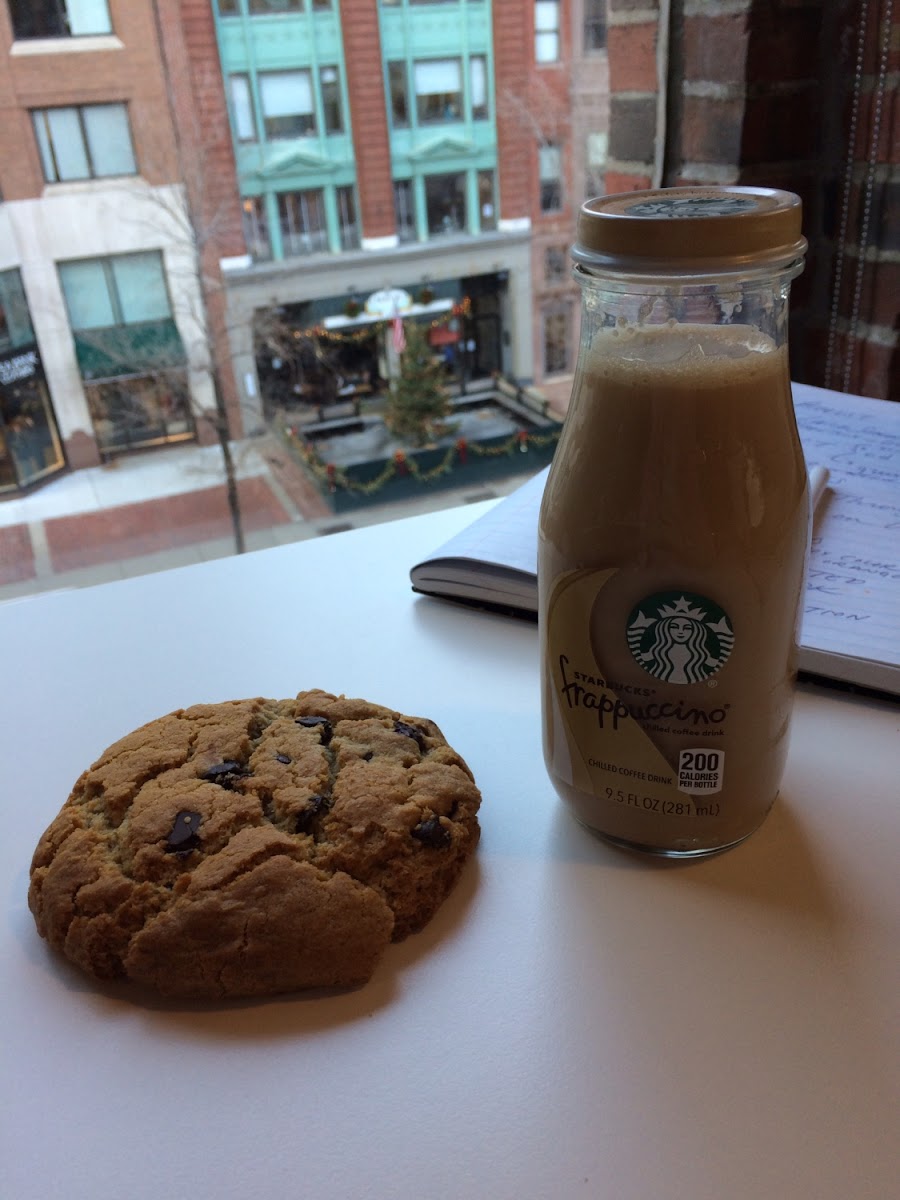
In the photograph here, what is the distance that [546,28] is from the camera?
1.29 metres

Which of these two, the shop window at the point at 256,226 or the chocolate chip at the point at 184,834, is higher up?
the shop window at the point at 256,226

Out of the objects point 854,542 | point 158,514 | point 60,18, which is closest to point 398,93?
point 60,18

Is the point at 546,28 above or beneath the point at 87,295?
above

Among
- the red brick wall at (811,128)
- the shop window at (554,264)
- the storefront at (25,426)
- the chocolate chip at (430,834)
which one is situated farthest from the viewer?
the shop window at (554,264)

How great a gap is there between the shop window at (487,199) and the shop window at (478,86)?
71 millimetres

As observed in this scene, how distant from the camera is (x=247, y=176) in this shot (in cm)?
129

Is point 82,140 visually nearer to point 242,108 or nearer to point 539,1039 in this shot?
point 242,108

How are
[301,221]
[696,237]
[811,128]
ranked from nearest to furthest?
1. [696,237]
2. [811,128]
3. [301,221]

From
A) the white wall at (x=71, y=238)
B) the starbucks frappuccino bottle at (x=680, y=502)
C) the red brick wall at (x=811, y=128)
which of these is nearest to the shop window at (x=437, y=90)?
the red brick wall at (x=811, y=128)

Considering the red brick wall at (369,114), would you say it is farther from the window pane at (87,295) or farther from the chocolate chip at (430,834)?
the chocolate chip at (430,834)

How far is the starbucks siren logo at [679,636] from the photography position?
0.45 metres

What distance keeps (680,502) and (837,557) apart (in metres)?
0.36

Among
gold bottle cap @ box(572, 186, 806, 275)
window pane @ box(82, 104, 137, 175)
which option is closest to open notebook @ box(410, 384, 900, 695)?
gold bottle cap @ box(572, 186, 806, 275)

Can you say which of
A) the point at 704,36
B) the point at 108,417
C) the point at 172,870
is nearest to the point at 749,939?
the point at 172,870
